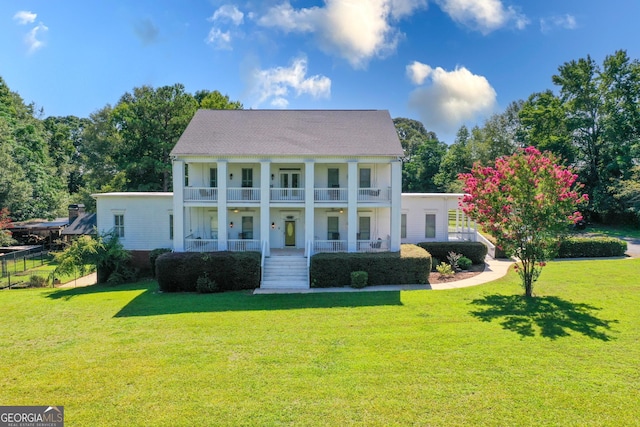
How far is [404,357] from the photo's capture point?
9.07m

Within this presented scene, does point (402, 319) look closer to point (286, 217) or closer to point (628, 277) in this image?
point (286, 217)

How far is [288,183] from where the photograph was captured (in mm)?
22125

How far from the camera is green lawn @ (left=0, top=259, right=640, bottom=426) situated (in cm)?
682

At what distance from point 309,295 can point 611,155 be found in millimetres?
39741

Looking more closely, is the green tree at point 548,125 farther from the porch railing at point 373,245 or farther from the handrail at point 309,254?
the handrail at point 309,254

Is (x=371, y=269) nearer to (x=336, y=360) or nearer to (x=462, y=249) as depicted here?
(x=462, y=249)

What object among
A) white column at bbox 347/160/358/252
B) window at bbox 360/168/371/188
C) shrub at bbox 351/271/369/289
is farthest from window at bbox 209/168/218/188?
shrub at bbox 351/271/369/289

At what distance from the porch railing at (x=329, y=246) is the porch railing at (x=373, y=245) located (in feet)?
3.11

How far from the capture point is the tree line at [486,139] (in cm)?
3541

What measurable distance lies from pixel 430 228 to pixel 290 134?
11303 millimetres

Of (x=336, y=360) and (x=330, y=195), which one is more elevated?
(x=330, y=195)

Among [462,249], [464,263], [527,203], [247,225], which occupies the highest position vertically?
[527,203]

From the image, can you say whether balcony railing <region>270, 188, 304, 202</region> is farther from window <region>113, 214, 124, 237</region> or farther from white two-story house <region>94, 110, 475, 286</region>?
A: window <region>113, 214, 124, 237</region>

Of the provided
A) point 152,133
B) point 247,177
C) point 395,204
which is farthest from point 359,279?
point 152,133
